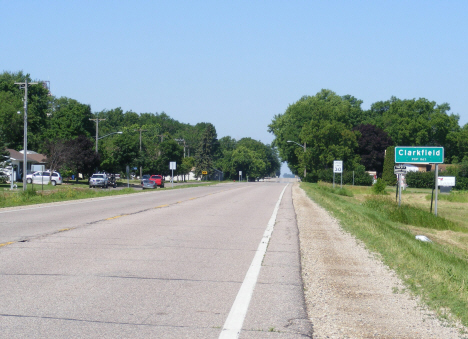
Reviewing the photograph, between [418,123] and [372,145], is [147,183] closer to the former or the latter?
[372,145]

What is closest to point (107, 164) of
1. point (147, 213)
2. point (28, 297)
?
point (147, 213)

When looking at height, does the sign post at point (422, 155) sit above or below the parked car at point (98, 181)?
above

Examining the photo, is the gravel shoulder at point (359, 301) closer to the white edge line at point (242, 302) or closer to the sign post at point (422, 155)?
the white edge line at point (242, 302)

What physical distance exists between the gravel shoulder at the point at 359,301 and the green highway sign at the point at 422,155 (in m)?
18.4

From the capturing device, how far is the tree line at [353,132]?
8212 cm

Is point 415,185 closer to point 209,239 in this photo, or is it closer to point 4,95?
point 4,95

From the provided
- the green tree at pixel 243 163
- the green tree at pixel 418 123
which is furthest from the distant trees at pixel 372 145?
the green tree at pixel 243 163

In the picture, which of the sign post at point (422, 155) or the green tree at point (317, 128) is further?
the green tree at point (317, 128)

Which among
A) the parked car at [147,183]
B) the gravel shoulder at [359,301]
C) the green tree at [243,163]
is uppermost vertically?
the green tree at [243,163]

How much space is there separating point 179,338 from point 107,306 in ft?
4.97

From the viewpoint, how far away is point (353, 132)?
8562cm

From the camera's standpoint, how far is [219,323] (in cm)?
588

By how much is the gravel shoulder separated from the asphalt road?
0.80ft

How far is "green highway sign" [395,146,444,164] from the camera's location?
28.3 meters
